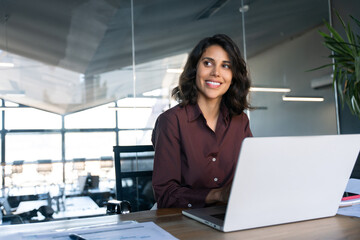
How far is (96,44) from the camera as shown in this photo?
3986mm

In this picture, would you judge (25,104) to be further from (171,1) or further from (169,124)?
(169,124)

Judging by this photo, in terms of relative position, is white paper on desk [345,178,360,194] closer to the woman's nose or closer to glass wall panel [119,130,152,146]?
the woman's nose

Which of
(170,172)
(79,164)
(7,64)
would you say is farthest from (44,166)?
(170,172)

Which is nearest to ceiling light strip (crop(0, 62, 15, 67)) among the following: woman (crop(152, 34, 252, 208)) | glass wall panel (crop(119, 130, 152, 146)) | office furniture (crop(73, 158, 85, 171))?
office furniture (crop(73, 158, 85, 171))

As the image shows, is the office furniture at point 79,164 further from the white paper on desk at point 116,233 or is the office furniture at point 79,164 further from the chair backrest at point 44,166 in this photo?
the white paper on desk at point 116,233

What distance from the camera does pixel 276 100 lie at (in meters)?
4.75

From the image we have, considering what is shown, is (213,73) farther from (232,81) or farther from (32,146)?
(32,146)

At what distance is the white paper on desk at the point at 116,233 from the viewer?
88cm

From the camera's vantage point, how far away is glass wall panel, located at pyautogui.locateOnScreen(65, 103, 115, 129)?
3848 millimetres

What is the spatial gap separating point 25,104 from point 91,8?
4.26ft

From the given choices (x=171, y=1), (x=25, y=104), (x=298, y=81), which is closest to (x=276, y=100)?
(x=298, y=81)

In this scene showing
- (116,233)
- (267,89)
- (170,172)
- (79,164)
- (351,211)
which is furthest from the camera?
(267,89)

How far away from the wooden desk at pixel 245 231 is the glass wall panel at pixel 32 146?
2.79 m

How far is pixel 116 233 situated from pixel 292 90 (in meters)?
4.34
